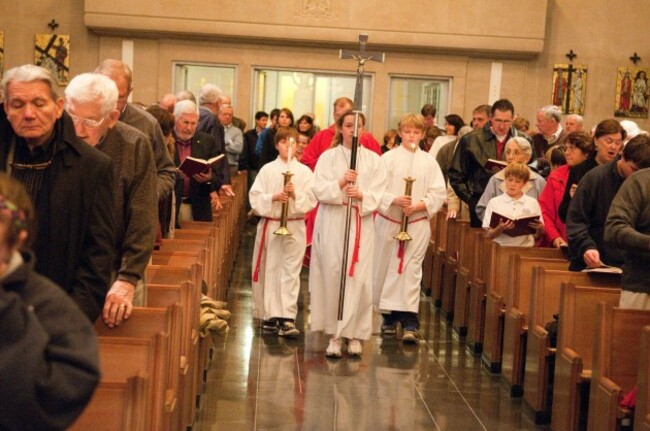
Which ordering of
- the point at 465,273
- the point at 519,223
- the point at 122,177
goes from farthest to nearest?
1. the point at 465,273
2. the point at 519,223
3. the point at 122,177

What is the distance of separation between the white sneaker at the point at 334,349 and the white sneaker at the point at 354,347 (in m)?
0.09

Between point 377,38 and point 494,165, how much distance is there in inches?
401

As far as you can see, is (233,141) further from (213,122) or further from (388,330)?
(388,330)

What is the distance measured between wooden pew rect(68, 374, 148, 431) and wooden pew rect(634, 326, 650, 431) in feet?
8.31

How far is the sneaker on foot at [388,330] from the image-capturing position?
395 inches

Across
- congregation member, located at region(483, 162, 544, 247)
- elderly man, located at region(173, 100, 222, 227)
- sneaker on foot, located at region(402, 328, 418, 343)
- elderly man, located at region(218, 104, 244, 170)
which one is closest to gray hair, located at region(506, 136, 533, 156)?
congregation member, located at region(483, 162, 544, 247)

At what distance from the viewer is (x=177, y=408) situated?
574 centimetres

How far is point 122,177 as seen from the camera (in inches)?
191

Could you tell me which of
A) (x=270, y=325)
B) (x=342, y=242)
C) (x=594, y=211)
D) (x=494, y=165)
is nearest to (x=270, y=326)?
(x=270, y=325)

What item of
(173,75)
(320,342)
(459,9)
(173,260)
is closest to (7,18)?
(173,75)

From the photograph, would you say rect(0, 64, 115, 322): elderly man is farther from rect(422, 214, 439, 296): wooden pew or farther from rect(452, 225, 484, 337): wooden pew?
rect(422, 214, 439, 296): wooden pew

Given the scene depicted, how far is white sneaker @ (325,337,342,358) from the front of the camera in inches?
353

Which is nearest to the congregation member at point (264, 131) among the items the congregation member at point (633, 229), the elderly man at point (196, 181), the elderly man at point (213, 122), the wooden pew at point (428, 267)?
the wooden pew at point (428, 267)

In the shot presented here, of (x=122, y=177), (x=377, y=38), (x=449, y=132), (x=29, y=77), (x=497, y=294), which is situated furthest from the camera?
(x=377, y=38)
